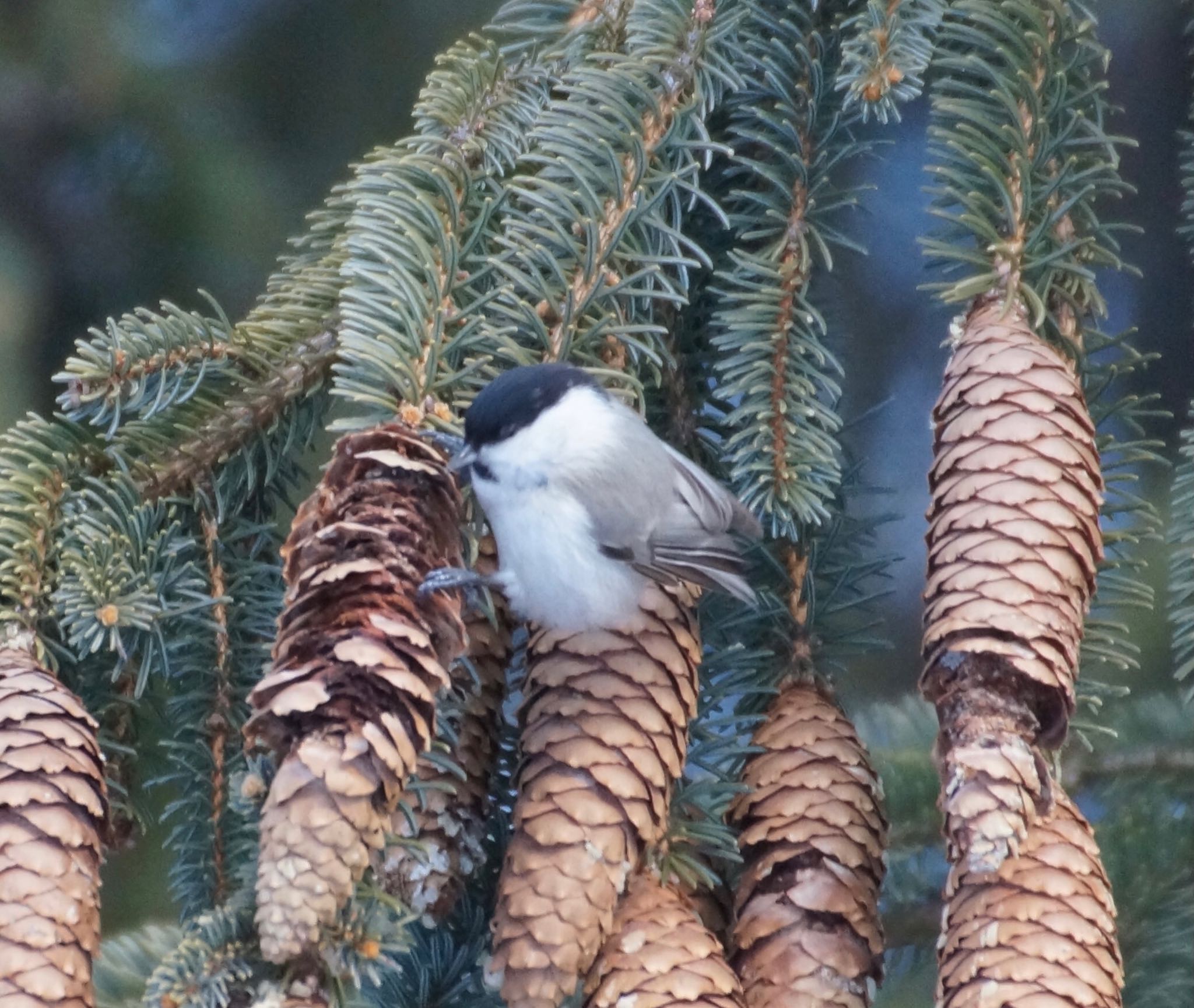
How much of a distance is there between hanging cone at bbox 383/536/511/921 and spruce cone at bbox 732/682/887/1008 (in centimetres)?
15

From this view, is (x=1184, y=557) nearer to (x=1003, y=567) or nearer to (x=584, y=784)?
(x=1003, y=567)

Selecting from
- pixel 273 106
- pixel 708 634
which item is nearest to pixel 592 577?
pixel 708 634

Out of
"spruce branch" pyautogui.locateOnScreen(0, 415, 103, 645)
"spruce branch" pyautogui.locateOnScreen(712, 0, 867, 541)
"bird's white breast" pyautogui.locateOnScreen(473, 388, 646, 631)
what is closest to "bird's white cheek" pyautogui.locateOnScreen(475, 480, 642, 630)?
"bird's white breast" pyautogui.locateOnScreen(473, 388, 646, 631)

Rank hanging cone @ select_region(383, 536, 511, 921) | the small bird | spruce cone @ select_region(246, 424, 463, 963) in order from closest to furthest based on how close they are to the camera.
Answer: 1. spruce cone @ select_region(246, 424, 463, 963)
2. hanging cone @ select_region(383, 536, 511, 921)
3. the small bird

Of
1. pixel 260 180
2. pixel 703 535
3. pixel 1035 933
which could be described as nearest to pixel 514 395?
pixel 703 535

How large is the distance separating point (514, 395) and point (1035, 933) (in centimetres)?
38

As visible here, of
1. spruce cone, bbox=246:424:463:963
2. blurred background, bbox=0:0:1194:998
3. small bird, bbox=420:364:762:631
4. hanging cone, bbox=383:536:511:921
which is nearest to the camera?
spruce cone, bbox=246:424:463:963

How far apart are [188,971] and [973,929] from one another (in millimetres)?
355

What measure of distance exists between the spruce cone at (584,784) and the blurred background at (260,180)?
428mm

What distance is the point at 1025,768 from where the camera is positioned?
582mm

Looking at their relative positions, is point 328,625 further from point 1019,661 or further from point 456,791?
point 1019,661

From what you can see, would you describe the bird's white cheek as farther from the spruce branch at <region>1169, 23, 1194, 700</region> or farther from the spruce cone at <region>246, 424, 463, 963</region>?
the spruce branch at <region>1169, 23, 1194, 700</region>

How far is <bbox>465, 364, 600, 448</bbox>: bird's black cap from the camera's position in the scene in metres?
0.70

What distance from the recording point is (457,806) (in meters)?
0.66
